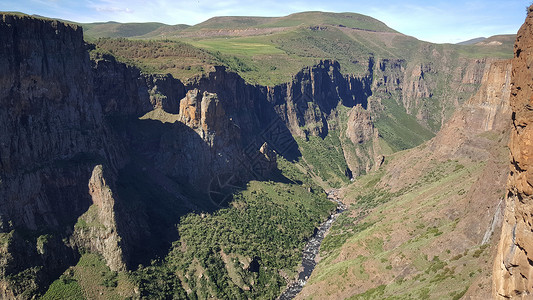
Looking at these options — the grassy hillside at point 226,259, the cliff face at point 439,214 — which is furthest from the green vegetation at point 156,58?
the cliff face at point 439,214

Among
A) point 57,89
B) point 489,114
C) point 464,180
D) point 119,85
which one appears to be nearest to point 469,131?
point 489,114

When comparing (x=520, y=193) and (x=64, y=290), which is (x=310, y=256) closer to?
(x=64, y=290)

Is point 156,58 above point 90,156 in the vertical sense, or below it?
above

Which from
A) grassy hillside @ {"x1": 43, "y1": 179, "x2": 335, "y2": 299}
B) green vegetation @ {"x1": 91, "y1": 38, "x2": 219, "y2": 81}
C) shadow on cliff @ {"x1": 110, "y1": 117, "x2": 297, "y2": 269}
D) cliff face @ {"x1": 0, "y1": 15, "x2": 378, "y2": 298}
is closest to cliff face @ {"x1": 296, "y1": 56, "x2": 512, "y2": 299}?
grassy hillside @ {"x1": 43, "y1": 179, "x2": 335, "y2": 299}

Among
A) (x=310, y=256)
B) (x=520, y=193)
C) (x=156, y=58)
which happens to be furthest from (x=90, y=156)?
(x=520, y=193)

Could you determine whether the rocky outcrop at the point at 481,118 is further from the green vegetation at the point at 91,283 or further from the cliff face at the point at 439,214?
the green vegetation at the point at 91,283
